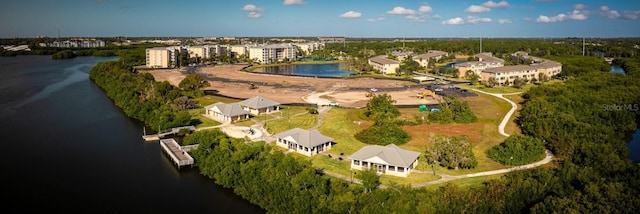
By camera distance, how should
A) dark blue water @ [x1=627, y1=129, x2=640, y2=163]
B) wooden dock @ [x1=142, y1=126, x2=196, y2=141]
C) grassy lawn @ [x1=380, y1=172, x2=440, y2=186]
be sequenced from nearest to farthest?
grassy lawn @ [x1=380, y1=172, x2=440, y2=186]
dark blue water @ [x1=627, y1=129, x2=640, y2=163]
wooden dock @ [x1=142, y1=126, x2=196, y2=141]

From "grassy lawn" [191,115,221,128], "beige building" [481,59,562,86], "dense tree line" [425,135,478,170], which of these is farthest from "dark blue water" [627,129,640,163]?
"grassy lawn" [191,115,221,128]

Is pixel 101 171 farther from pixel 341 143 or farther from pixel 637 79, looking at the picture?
pixel 637 79

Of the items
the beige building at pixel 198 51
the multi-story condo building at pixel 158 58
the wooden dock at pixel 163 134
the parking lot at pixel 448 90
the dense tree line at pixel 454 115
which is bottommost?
the wooden dock at pixel 163 134

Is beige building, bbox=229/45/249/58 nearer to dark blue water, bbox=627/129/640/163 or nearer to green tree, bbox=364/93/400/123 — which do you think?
green tree, bbox=364/93/400/123

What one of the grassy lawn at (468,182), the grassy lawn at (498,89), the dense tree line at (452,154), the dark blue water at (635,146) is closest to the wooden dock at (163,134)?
the dense tree line at (452,154)

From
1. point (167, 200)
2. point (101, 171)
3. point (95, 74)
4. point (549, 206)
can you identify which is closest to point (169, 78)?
point (95, 74)

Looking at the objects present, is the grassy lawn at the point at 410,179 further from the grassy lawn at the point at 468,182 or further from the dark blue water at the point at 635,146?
the dark blue water at the point at 635,146
